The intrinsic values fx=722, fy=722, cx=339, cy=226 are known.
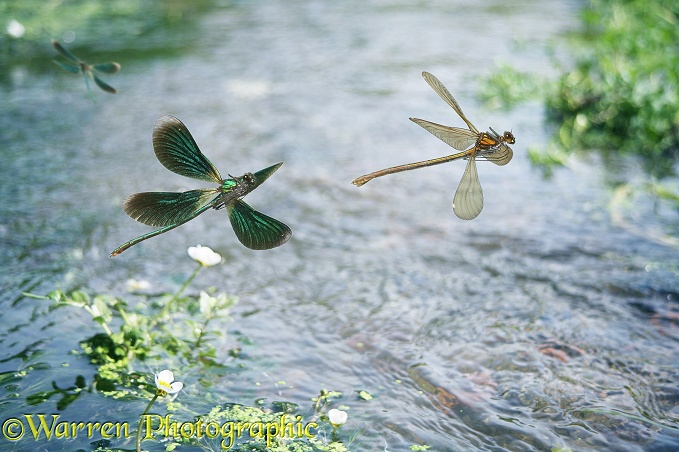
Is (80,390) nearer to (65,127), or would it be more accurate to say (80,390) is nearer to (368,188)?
(368,188)

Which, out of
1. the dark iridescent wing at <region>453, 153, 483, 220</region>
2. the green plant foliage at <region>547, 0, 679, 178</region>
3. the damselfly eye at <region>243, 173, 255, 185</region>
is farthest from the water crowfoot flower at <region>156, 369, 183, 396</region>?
the green plant foliage at <region>547, 0, 679, 178</region>

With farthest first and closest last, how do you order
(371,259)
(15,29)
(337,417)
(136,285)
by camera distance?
(15,29) → (371,259) → (136,285) → (337,417)

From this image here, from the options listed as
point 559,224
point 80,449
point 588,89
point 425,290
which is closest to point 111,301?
point 80,449

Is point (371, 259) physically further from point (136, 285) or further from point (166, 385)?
point (166, 385)

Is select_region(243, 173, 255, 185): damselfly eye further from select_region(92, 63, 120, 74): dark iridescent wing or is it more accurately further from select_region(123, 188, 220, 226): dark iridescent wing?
select_region(92, 63, 120, 74): dark iridescent wing

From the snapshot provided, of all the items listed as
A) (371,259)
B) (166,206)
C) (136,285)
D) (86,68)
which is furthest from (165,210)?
(371,259)

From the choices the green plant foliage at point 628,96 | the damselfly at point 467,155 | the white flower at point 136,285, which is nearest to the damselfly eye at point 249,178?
the damselfly at point 467,155

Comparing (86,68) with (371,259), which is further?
(371,259)
